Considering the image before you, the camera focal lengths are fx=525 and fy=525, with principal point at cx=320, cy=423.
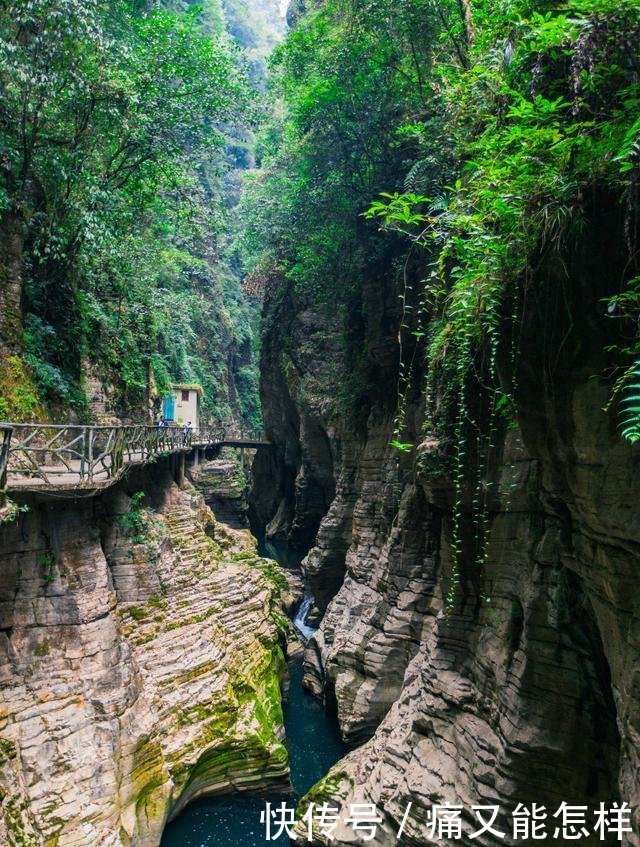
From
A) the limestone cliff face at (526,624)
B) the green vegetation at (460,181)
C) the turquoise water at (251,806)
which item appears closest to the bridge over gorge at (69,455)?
the green vegetation at (460,181)

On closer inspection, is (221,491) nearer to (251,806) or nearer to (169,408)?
(169,408)

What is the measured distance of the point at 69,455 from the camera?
43.6 feet

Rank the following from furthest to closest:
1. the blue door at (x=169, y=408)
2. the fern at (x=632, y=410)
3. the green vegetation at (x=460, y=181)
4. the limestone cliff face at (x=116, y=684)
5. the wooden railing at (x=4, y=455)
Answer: the blue door at (x=169, y=408)
the limestone cliff face at (x=116, y=684)
the wooden railing at (x=4, y=455)
the green vegetation at (x=460, y=181)
the fern at (x=632, y=410)

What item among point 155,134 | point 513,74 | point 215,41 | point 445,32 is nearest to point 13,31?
point 155,134

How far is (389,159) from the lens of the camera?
1341 cm

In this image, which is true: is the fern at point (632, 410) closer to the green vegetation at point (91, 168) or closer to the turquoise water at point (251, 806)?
the turquoise water at point (251, 806)

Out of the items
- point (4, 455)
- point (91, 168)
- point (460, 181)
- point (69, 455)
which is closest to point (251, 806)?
point (4, 455)

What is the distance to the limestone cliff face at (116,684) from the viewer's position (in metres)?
7.76

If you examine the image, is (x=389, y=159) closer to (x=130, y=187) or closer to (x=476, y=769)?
(x=130, y=187)

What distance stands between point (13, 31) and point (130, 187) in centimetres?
442

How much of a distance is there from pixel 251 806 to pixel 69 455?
29.3ft

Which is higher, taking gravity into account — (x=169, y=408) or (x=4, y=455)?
(x=169, y=408)

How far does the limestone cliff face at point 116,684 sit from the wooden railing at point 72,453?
2.17ft

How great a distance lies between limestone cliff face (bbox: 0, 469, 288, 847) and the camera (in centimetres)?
776
